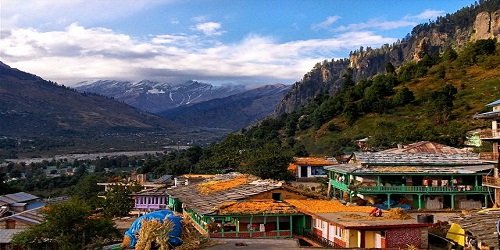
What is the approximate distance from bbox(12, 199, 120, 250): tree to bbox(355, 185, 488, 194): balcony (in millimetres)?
19022

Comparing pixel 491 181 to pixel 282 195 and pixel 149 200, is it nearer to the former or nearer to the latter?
pixel 282 195

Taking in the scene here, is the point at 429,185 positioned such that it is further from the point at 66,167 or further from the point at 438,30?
the point at 438,30

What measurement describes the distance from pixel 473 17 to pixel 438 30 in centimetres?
1882

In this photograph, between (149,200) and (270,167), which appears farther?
(149,200)

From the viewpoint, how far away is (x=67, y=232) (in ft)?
101

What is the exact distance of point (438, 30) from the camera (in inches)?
7421

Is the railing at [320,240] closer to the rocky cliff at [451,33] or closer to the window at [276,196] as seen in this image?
the window at [276,196]

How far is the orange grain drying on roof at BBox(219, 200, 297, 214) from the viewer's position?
91.7 ft

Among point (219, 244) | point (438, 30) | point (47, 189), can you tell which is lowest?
point (47, 189)

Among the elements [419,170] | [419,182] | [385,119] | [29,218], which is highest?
[385,119]

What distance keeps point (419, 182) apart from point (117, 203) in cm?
2906

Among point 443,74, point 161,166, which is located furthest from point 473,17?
point 161,166

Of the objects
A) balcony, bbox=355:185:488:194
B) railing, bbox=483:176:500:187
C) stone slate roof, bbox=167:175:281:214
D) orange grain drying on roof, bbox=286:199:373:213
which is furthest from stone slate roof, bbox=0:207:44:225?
railing, bbox=483:176:500:187

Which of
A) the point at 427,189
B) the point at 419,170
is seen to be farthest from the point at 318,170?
the point at 427,189
